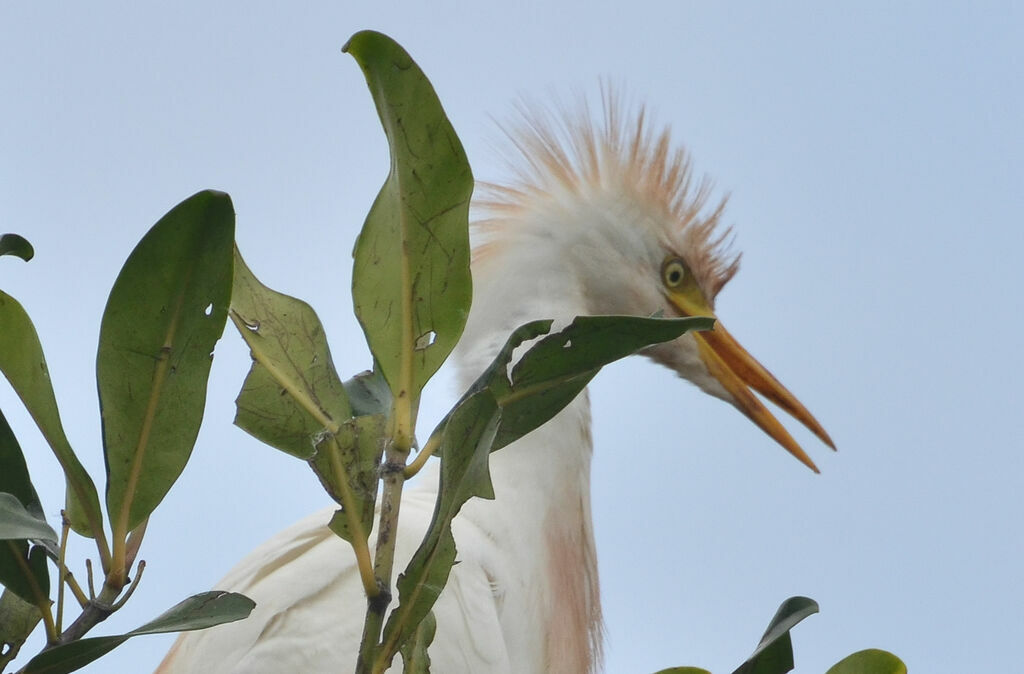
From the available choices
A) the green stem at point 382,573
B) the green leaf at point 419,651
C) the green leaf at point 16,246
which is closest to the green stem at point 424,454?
the green stem at point 382,573

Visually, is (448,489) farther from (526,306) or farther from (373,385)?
(526,306)

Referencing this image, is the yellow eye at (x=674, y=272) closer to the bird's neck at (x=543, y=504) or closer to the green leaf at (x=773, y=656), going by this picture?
the bird's neck at (x=543, y=504)

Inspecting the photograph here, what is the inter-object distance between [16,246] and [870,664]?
0.82m

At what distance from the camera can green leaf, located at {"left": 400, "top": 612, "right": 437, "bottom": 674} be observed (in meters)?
1.00

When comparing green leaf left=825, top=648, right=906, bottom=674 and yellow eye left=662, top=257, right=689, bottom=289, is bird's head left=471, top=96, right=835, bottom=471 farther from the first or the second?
green leaf left=825, top=648, right=906, bottom=674

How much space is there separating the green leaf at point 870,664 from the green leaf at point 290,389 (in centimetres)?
49

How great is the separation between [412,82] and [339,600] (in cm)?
192

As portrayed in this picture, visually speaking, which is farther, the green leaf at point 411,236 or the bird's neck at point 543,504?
the bird's neck at point 543,504

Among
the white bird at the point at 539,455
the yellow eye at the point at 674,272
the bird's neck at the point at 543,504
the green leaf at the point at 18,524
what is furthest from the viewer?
the yellow eye at the point at 674,272

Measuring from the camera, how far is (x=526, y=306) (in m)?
3.41

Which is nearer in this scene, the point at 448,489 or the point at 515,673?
the point at 448,489

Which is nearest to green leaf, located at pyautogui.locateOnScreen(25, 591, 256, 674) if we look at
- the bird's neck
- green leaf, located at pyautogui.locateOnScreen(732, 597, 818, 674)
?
green leaf, located at pyautogui.locateOnScreen(732, 597, 818, 674)

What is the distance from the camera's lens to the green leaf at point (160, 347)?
917 mm

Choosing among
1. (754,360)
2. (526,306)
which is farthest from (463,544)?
(754,360)
